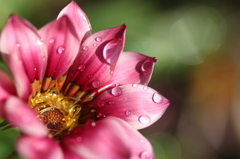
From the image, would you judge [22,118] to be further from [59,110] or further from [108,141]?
[59,110]

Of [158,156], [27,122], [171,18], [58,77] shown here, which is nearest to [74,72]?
[58,77]

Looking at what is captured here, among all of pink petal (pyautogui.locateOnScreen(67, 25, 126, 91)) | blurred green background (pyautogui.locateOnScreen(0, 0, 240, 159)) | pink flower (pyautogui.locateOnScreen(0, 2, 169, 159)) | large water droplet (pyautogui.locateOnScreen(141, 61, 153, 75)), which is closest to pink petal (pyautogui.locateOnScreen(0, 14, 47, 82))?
pink flower (pyautogui.locateOnScreen(0, 2, 169, 159))

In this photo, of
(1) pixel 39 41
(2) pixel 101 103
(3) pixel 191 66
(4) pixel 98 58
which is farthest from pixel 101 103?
(3) pixel 191 66

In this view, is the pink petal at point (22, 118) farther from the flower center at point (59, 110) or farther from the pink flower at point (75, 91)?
the flower center at point (59, 110)

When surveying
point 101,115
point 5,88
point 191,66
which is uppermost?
point 5,88

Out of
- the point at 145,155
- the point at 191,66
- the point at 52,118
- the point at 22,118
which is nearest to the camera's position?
the point at 22,118

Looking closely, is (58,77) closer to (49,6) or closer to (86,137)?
(86,137)
